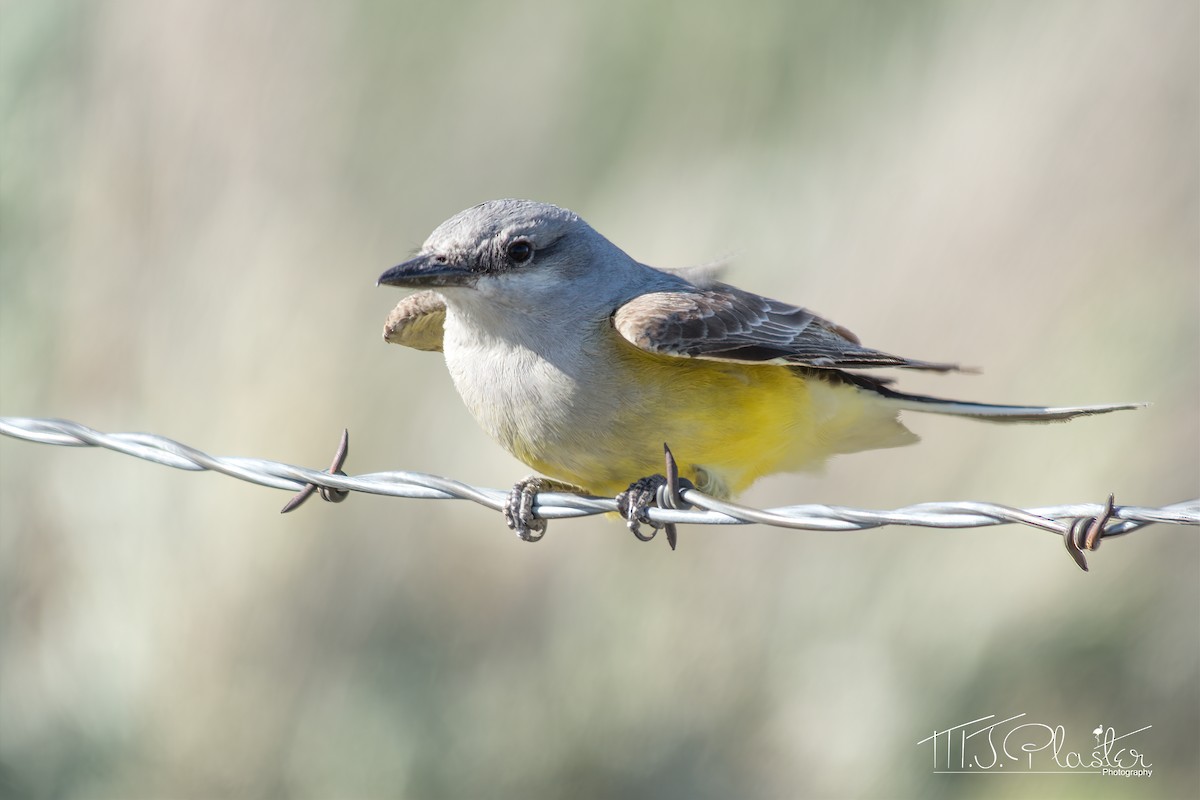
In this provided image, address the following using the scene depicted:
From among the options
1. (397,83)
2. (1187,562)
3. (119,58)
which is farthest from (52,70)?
(1187,562)

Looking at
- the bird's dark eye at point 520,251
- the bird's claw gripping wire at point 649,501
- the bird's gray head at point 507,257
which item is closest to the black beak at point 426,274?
the bird's gray head at point 507,257

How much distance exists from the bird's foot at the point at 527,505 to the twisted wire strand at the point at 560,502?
393 mm

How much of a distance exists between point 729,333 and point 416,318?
1321 mm

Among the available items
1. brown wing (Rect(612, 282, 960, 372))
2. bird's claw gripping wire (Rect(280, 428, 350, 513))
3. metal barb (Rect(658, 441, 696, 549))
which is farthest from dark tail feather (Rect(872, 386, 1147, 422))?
bird's claw gripping wire (Rect(280, 428, 350, 513))

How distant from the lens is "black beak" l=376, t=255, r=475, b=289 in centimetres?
400

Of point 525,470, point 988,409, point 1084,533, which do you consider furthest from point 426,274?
point 525,470

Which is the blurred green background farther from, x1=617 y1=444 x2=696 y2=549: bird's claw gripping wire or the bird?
x1=617 y1=444 x2=696 y2=549: bird's claw gripping wire

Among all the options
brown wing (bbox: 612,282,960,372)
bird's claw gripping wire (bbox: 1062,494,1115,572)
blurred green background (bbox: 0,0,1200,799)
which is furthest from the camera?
blurred green background (bbox: 0,0,1200,799)

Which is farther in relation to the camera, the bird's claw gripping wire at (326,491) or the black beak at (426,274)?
the black beak at (426,274)

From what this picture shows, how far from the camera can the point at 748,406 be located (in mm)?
4355

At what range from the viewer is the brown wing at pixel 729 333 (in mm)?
3992

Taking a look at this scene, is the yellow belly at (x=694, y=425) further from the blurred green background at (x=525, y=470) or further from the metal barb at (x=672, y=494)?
the blurred green background at (x=525, y=470)

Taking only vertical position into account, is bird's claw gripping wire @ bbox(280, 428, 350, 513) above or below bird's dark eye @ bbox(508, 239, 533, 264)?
below

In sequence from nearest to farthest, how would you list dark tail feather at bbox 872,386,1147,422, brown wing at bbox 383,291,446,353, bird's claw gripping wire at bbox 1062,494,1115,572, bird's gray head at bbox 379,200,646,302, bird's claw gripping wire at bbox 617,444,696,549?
bird's claw gripping wire at bbox 1062,494,1115,572 < bird's claw gripping wire at bbox 617,444,696,549 < dark tail feather at bbox 872,386,1147,422 < bird's gray head at bbox 379,200,646,302 < brown wing at bbox 383,291,446,353
